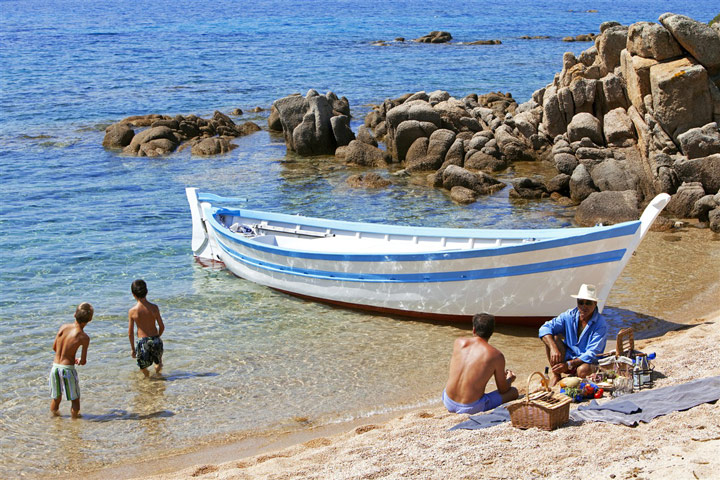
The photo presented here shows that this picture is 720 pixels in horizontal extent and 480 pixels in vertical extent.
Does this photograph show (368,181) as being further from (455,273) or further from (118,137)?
(118,137)

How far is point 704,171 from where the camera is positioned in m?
18.7

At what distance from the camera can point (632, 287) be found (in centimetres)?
1439

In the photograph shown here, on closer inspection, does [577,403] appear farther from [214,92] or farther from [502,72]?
[502,72]

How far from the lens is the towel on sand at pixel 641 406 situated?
7410 mm

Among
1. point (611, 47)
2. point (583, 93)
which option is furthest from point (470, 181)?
point (611, 47)

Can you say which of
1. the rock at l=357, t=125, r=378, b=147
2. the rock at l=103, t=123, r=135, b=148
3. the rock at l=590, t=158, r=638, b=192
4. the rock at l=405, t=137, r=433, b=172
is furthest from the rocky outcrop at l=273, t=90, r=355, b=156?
the rock at l=590, t=158, r=638, b=192

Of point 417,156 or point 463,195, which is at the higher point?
point 417,156

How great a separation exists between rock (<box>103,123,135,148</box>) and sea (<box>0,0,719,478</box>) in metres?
0.49

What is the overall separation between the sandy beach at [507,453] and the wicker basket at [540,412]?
9 centimetres

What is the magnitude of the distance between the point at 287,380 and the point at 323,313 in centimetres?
274

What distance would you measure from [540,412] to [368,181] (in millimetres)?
15776

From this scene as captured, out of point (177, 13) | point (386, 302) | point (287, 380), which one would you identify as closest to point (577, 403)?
point (287, 380)

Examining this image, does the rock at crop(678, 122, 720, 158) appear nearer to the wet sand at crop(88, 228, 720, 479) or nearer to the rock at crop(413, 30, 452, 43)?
the wet sand at crop(88, 228, 720, 479)

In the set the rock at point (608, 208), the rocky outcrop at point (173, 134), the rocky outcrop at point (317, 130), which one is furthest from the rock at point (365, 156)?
the rock at point (608, 208)
